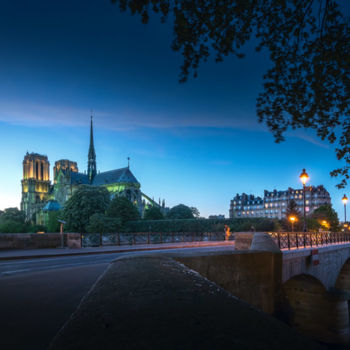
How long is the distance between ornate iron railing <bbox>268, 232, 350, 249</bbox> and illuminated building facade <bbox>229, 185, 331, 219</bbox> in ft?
331

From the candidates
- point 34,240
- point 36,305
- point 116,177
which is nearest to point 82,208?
point 34,240

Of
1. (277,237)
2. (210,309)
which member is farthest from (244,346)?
(277,237)

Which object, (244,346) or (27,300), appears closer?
(244,346)

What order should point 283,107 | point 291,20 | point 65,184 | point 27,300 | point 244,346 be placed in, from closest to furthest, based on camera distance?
point 244,346, point 27,300, point 291,20, point 283,107, point 65,184

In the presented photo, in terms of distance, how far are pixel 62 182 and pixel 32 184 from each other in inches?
845

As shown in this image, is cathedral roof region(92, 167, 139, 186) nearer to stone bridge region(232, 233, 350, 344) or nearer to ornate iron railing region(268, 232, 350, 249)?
ornate iron railing region(268, 232, 350, 249)

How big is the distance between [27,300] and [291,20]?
833 centimetres

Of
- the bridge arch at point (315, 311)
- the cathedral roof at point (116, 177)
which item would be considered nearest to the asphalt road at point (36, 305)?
the bridge arch at point (315, 311)

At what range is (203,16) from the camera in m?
7.05

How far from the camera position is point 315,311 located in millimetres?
17469

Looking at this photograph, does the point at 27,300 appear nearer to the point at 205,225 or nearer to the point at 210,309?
the point at 210,309

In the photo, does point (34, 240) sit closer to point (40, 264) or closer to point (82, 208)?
point (40, 264)

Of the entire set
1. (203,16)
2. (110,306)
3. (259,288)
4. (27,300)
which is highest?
(203,16)

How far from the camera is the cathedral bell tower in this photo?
15375cm
